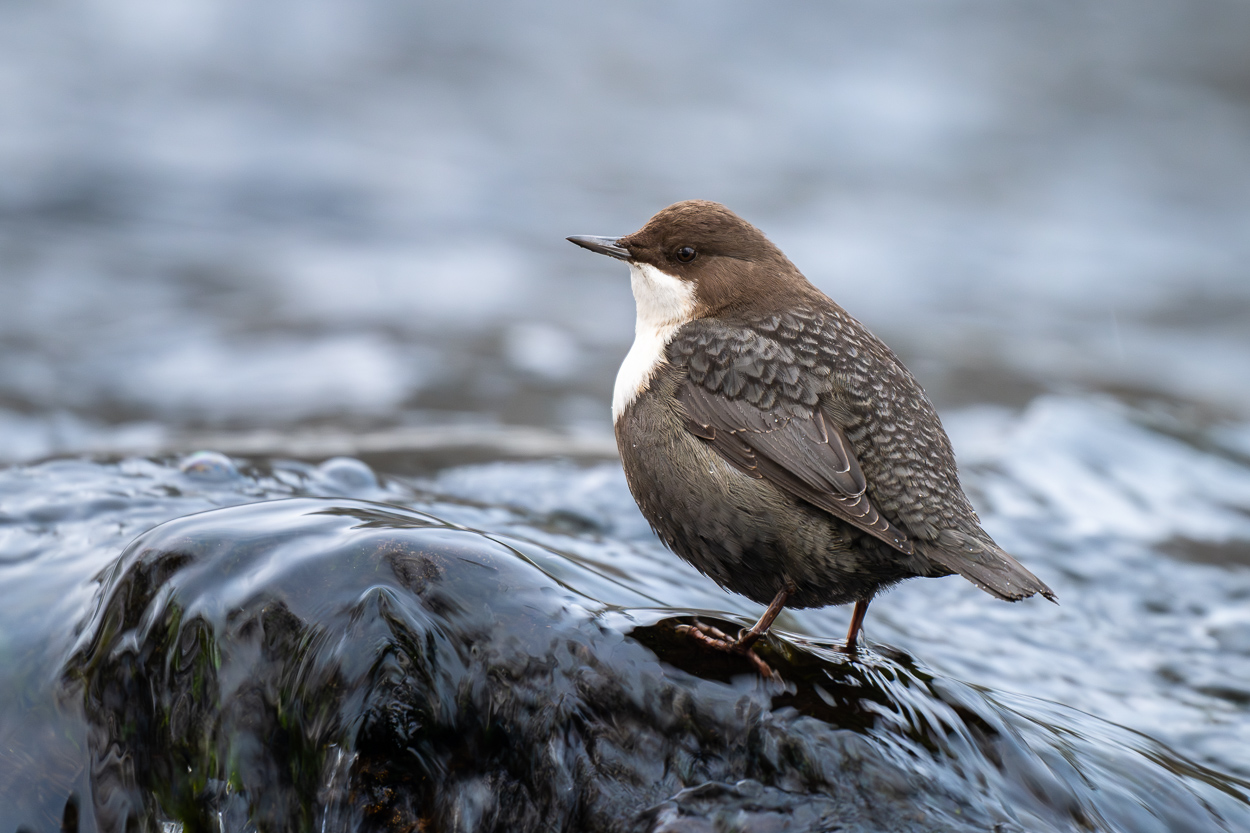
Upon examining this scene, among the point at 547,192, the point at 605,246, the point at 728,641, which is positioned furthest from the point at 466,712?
the point at 547,192

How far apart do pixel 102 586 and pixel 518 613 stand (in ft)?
4.40

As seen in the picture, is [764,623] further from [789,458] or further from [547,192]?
[547,192]

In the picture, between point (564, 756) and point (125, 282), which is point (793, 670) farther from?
point (125, 282)

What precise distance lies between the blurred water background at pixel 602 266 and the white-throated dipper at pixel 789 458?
3.16 ft

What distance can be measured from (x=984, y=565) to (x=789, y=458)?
1.89 feet

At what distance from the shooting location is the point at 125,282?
970 cm

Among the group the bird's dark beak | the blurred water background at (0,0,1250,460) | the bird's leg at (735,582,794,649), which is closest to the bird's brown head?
the bird's dark beak

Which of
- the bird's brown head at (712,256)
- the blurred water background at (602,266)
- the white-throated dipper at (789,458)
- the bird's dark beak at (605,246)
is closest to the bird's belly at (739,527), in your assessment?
the white-throated dipper at (789,458)

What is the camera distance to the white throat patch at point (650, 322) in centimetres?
359

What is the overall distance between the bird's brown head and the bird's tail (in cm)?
100

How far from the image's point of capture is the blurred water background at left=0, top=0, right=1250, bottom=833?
501cm

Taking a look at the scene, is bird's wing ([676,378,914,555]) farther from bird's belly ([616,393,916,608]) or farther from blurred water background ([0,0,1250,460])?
blurred water background ([0,0,1250,460])

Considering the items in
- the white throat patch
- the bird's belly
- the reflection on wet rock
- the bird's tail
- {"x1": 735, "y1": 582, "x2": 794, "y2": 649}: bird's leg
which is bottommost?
the reflection on wet rock

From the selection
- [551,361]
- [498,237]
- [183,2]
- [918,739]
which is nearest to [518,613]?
[918,739]
